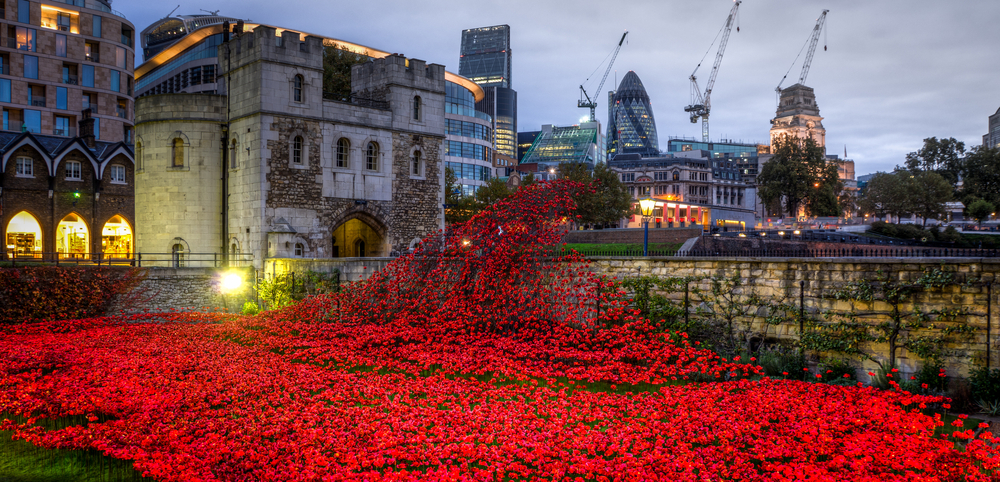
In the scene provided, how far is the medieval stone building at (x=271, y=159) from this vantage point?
26.6m

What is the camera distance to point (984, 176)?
6309 centimetres

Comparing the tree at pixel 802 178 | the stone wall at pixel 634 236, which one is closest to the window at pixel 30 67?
the stone wall at pixel 634 236

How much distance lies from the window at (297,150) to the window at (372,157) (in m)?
3.21

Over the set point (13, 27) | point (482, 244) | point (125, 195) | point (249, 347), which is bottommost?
A: point (249, 347)

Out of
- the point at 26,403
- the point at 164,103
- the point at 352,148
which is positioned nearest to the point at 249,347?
the point at 26,403

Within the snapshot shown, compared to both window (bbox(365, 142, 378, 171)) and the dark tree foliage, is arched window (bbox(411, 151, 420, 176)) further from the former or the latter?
the dark tree foliage

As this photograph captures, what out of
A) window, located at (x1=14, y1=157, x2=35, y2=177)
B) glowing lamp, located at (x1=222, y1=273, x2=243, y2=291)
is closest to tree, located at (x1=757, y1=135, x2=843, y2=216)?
glowing lamp, located at (x1=222, y1=273, x2=243, y2=291)

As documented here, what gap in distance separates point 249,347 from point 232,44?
1696 cm

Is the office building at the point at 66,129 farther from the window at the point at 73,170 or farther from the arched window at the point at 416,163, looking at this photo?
the arched window at the point at 416,163

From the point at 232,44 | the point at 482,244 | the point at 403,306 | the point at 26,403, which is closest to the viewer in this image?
the point at 26,403

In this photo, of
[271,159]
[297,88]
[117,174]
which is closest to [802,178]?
[297,88]

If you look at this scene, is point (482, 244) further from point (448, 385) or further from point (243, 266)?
point (243, 266)

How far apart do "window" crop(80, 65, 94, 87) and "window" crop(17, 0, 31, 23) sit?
533cm

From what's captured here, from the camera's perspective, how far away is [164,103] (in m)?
27.8
